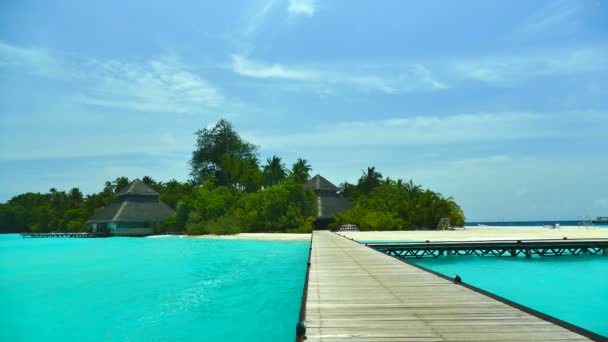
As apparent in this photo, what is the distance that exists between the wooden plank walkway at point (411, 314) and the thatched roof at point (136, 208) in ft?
142

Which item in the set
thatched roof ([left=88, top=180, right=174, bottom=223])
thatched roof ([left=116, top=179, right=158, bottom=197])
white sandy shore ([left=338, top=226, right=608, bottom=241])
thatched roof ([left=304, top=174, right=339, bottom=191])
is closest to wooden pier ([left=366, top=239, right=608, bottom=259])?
white sandy shore ([left=338, top=226, right=608, bottom=241])

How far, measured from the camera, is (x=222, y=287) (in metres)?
13.6

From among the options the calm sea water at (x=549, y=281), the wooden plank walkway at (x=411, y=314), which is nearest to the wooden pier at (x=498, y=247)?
the calm sea water at (x=549, y=281)

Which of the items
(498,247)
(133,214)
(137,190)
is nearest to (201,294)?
(498,247)

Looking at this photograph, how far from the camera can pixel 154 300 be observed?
458 inches

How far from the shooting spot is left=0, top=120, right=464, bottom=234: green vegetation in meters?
38.6

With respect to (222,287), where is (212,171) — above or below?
above

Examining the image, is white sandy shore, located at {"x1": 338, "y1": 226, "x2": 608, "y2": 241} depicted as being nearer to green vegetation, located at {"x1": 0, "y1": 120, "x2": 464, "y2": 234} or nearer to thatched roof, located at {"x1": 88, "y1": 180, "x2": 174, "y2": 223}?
green vegetation, located at {"x1": 0, "y1": 120, "x2": 464, "y2": 234}

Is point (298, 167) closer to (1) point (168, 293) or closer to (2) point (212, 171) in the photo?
(2) point (212, 171)

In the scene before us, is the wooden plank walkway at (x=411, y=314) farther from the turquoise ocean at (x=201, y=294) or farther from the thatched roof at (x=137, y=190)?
the thatched roof at (x=137, y=190)

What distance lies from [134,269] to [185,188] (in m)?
37.9

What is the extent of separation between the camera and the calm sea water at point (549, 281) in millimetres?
10039

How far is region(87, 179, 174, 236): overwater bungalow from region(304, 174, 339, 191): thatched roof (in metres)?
17.8

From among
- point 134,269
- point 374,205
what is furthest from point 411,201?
point 134,269
